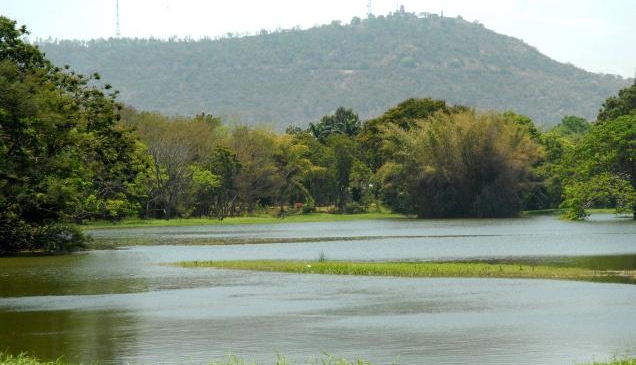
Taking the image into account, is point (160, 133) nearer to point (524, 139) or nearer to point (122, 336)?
point (524, 139)

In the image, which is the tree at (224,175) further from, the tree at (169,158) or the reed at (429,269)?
A: the reed at (429,269)

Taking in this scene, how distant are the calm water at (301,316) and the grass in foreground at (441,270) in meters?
1.59

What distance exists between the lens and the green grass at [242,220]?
101875mm

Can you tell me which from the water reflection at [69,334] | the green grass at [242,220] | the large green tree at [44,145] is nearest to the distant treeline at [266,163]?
the large green tree at [44,145]

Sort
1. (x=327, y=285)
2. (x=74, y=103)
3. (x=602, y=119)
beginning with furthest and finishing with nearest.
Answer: (x=602, y=119) → (x=74, y=103) → (x=327, y=285)

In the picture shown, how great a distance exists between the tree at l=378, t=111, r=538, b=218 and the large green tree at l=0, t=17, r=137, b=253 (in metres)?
55.2

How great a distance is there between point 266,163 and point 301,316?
297ft

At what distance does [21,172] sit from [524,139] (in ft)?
227

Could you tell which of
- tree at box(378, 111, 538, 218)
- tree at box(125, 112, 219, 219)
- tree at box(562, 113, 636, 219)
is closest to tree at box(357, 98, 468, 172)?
tree at box(378, 111, 538, 218)

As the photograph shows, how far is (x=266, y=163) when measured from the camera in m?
118

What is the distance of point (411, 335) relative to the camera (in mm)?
24375

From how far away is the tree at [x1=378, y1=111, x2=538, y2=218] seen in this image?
350 feet

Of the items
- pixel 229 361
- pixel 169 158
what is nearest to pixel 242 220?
pixel 169 158

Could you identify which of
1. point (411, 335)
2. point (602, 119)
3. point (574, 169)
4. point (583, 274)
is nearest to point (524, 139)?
point (602, 119)
